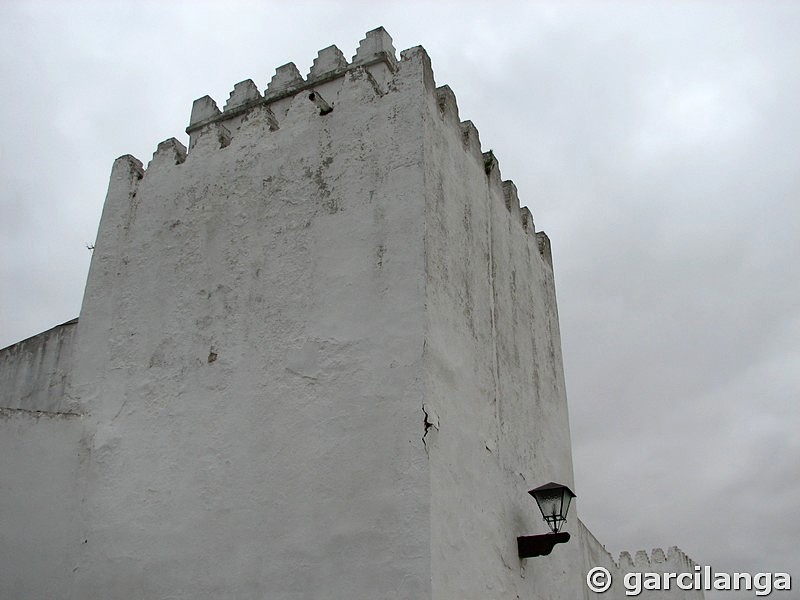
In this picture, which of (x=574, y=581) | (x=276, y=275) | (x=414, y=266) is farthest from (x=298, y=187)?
(x=574, y=581)

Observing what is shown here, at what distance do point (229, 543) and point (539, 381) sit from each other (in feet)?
13.2

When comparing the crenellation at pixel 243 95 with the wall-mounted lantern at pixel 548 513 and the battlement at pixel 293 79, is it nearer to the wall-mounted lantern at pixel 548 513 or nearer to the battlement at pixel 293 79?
the battlement at pixel 293 79

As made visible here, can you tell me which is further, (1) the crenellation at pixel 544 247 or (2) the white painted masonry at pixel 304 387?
(1) the crenellation at pixel 544 247

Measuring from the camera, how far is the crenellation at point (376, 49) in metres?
10.5

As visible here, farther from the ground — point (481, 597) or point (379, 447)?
point (379, 447)

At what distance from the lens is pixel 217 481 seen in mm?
6574

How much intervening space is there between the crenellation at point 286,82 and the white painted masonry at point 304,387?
7.36 feet

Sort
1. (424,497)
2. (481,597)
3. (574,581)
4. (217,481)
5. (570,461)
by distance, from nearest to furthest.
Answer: (424,497) → (481,597) → (217,481) → (574,581) → (570,461)

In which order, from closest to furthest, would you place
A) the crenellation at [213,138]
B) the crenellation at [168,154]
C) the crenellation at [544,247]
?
the crenellation at [213,138], the crenellation at [168,154], the crenellation at [544,247]

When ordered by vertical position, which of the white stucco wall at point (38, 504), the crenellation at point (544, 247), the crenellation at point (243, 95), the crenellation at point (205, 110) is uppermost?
the crenellation at point (243, 95)

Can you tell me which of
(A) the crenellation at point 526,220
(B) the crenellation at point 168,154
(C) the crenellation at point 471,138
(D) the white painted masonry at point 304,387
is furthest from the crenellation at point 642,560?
(B) the crenellation at point 168,154

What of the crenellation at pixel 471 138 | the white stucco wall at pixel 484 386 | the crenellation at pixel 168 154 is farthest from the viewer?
the crenellation at pixel 168 154

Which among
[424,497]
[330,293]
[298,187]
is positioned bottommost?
[424,497]

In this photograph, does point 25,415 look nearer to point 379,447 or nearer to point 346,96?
point 379,447
